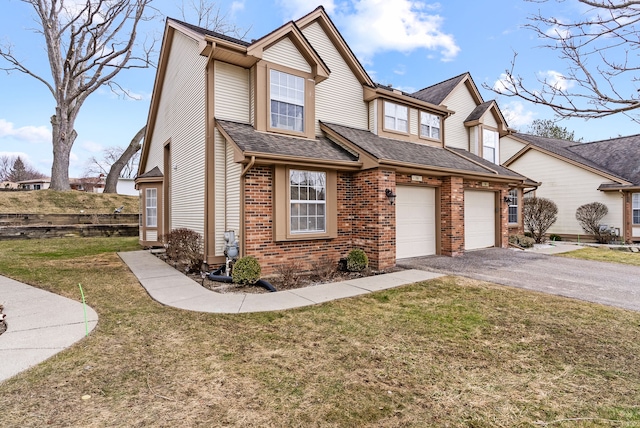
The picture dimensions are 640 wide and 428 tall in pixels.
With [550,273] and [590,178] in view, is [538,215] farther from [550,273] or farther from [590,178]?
[550,273]

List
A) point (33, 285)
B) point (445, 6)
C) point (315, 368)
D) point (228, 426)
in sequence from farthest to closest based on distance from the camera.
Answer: point (33, 285), point (445, 6), point (315, 368), point (228, 426)

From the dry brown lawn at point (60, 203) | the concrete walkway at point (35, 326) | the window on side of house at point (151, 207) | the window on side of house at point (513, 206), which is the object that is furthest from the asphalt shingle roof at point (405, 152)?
the dry brown lawn at point (60, 203)

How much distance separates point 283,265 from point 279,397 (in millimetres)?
5206

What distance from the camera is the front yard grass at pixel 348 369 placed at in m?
2.71

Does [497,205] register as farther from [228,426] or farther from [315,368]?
[228,426]

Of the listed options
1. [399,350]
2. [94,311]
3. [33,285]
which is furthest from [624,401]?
[33,285]

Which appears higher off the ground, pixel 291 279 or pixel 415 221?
pixel 415 221

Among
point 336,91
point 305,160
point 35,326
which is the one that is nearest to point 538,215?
point 336,91

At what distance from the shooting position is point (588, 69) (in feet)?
9.03

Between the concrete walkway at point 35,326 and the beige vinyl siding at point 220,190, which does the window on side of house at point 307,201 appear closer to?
the beige vinyl siding at point 220,190

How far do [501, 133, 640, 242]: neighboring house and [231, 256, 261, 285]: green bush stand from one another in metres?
18.2

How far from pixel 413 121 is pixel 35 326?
12240mm

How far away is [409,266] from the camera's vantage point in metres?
9.17

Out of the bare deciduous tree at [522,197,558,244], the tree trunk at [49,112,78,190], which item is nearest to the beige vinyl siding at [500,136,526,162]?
the bare deciduous tree at [522,197,558,244]
